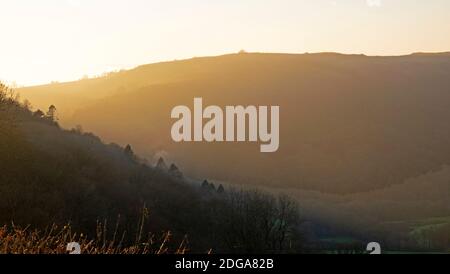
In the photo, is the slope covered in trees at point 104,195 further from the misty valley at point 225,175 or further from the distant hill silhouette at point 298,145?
the distant hill silhouette at point 298,145

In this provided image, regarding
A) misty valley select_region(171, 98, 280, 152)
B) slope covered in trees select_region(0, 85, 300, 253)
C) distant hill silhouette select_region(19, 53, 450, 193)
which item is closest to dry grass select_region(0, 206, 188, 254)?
misty valley select_region(171, 98, 280, 152)

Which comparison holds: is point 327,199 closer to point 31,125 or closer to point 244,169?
point 244,169

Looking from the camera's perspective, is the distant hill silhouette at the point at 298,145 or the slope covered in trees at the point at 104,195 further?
the distant hill silhouette at the point at 298,145

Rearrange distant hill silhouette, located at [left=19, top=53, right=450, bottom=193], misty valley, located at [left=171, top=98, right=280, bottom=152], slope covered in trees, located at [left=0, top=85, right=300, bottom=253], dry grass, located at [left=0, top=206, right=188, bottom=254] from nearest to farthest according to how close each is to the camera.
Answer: dry grass, located at [left=0, top=206, right=188, bottom=254] → misty valley, located at [left=171, top=98, right=280, bottom=152] → slope covered in trees, located at [left=0, top=85, right=300, bottom=253] → distant hill silhouette, located at [left=19, top=53, right=450, bottom=193]

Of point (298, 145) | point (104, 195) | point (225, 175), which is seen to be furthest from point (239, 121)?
→ point (225, 175)

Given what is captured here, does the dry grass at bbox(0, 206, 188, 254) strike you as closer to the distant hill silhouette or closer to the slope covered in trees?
the slope covered in trees

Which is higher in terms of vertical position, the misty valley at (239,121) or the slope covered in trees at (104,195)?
the misty valley at (239,121)

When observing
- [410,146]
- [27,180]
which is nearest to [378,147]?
[410,146]

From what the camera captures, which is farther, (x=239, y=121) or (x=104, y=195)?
(x=104, y=195)

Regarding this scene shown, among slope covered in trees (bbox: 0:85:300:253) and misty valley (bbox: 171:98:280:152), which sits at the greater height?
misty valley (bbox: 171:98:280:152)

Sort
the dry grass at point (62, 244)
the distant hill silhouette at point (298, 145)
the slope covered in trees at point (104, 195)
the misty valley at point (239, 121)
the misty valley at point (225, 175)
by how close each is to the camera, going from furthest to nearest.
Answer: the distant hill silhouette at point (298, 145)
the misty valley at point (225, 175)
the slope covered in trees at point (104, 195)
the misty valley at point (239, 121)
the dry grass at point (62, 244)

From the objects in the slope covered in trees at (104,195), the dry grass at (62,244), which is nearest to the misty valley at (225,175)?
the slope covered in trees at (104,195)

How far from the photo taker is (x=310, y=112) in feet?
563

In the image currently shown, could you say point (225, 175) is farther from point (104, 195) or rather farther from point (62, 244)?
point (62, 244)
